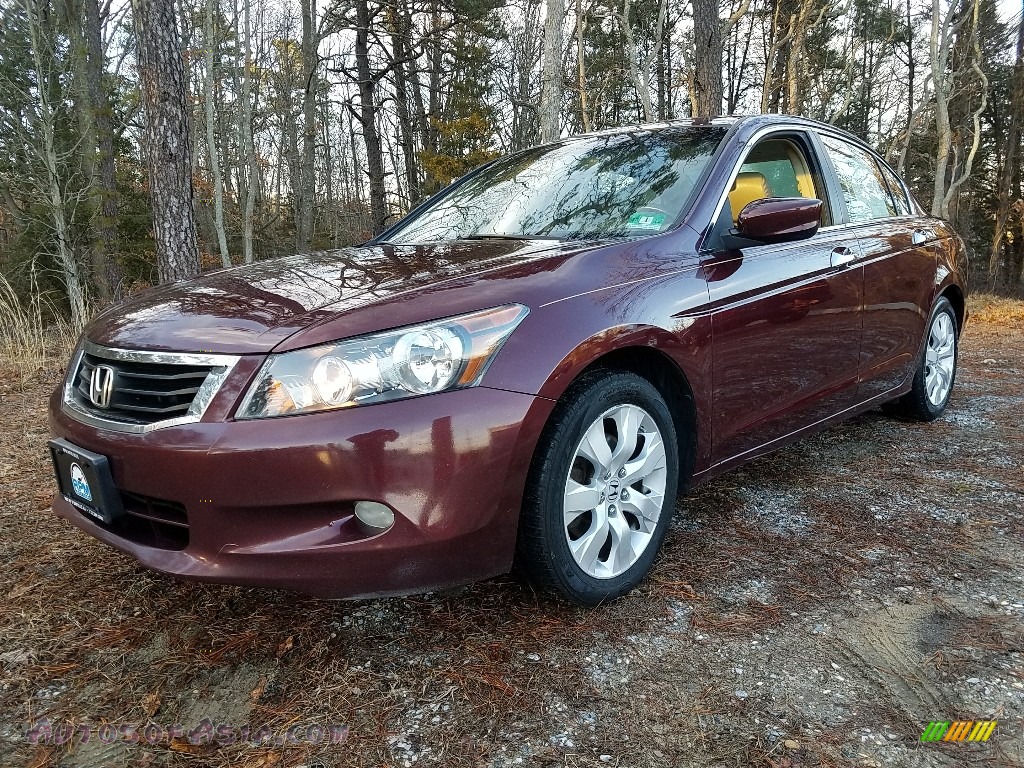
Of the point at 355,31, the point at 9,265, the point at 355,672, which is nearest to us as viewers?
the point at 355,672

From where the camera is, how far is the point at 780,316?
259cm

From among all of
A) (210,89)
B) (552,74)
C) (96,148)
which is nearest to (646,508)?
(552,74)

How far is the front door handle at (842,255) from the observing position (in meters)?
2.93

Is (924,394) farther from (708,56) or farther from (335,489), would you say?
(708,56)

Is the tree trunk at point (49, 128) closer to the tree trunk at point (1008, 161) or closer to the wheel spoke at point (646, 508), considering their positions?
the wheel spoke at point (646, 508)

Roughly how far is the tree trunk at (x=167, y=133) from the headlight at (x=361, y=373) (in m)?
4.29

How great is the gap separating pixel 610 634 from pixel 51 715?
1.42 m

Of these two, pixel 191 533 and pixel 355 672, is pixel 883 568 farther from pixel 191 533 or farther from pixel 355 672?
pixel 191 533

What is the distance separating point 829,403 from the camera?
3016 millimetres

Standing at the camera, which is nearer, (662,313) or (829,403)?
(662,313)

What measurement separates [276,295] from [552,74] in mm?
8056

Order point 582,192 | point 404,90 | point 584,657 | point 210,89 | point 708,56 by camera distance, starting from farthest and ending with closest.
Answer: point 404,90 → point 210,89 → point 708,56 → point 582,192 → point 584,657

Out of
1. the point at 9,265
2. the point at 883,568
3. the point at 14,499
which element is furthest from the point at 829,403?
the point at 9,265

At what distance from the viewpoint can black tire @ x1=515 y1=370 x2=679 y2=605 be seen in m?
1.82
